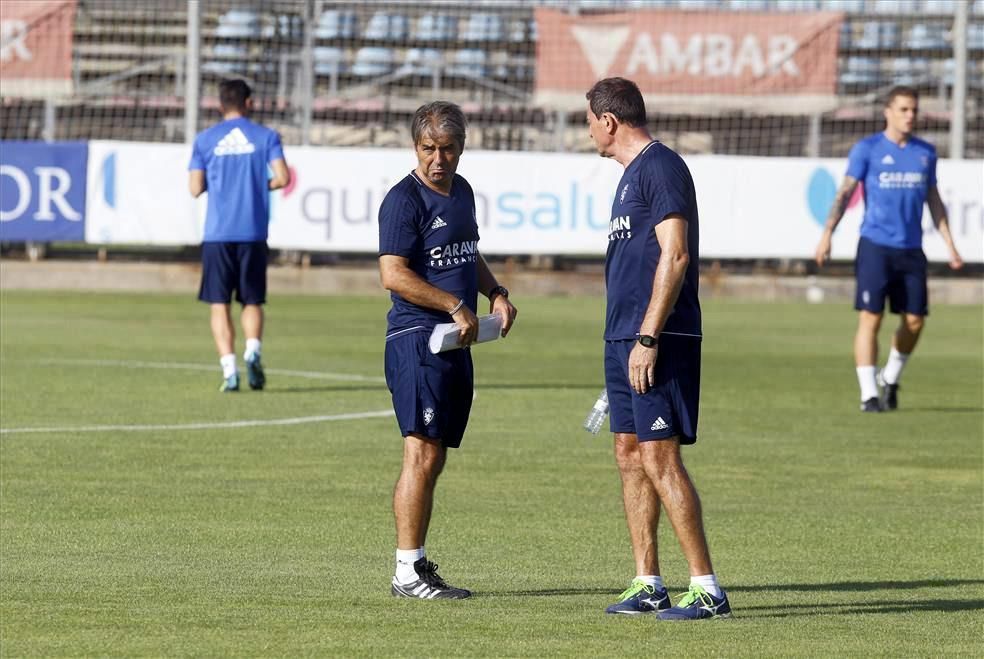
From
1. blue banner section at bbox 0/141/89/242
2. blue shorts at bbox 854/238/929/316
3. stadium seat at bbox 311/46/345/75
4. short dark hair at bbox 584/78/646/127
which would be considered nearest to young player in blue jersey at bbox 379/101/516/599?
short dark hair at bbox 584/78/646/127

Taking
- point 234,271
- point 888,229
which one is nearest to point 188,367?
point 234,271

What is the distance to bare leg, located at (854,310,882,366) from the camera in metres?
15.2

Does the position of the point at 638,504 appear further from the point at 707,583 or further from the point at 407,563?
the point at 407,563

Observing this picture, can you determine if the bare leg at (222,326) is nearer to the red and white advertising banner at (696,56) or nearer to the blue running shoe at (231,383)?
the blue running shoe at (231,383)

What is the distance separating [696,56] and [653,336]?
72.0ft

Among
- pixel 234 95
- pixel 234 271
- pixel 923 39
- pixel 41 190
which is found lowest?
pixel 234 271

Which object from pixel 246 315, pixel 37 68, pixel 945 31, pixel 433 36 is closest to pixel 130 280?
pixel 37 68

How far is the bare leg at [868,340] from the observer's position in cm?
1516

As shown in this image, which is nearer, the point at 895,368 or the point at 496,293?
the point at 496,293

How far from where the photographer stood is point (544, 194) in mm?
26281

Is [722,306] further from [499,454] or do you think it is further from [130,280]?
[499,454]

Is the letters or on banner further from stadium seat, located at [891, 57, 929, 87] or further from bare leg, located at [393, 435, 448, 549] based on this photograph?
bare leg, located at [393, 435, 448, 549]

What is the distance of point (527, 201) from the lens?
26266 millimetres

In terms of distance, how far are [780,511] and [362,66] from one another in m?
23.1
